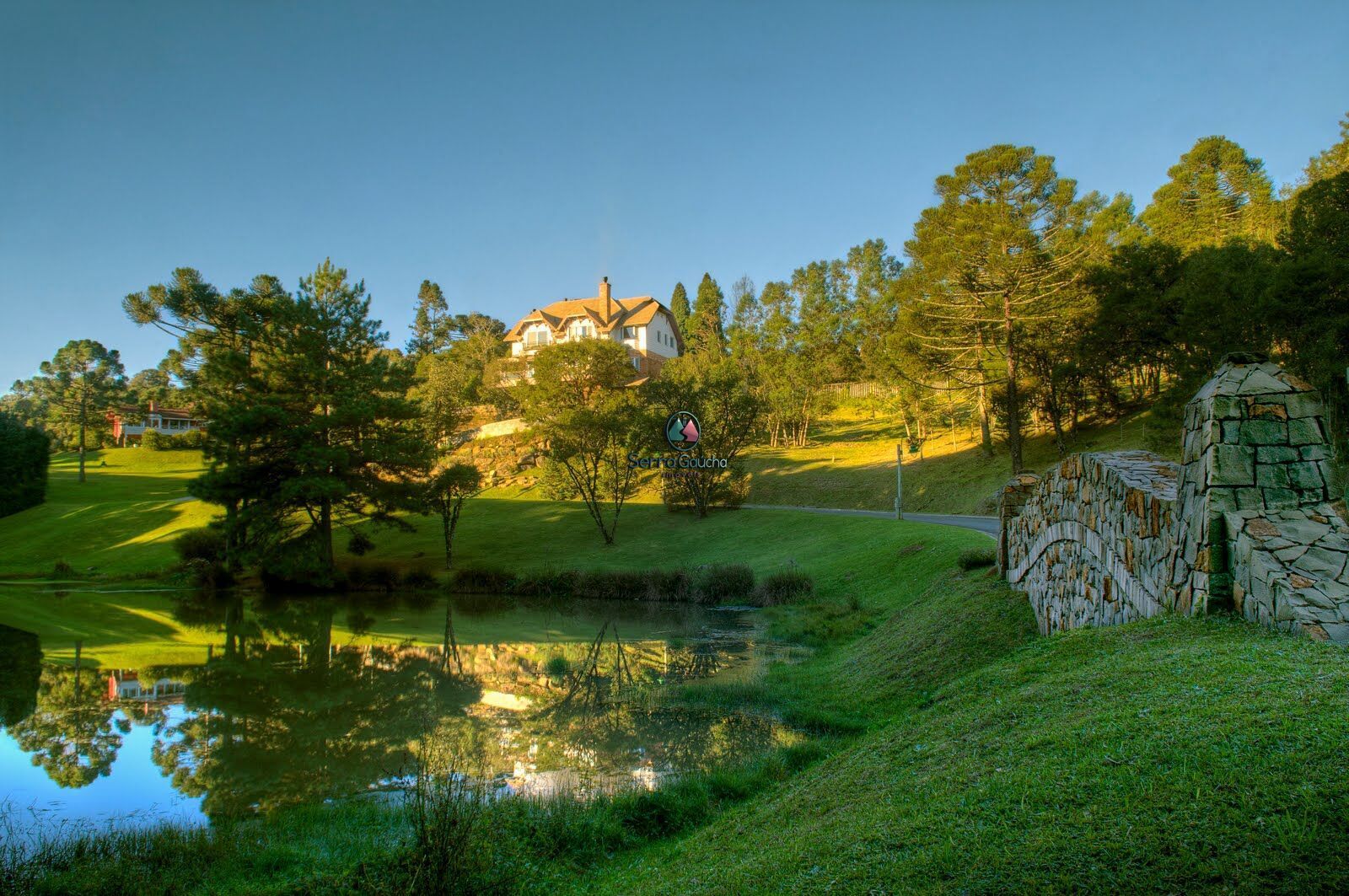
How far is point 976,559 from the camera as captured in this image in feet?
52.5

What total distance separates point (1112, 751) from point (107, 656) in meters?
24.1

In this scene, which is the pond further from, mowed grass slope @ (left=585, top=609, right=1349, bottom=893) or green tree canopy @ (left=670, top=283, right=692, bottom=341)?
green tree canopy @ (left=670, top=283, right=692, bottom=341)

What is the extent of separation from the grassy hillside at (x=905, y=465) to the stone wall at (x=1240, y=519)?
2507 centimetres

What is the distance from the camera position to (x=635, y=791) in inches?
330

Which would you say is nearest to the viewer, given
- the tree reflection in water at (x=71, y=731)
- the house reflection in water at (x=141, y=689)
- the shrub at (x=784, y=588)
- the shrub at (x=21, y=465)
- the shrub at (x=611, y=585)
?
the tree reflection in water at (x=71, y=731)

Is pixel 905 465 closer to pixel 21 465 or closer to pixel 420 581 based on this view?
pixel 420 581

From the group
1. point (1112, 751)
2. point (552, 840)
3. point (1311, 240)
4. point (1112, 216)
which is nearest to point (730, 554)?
point (1311, 240)

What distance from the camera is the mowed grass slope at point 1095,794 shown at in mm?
3132

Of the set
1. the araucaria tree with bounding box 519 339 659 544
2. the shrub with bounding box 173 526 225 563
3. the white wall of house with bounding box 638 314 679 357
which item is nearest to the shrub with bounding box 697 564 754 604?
the araucaria tree with bounding box 519 339 659 544

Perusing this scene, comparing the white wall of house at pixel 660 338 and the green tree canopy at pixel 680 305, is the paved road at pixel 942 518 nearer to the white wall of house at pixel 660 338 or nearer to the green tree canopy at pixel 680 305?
the white wall of house at pixel 660 338

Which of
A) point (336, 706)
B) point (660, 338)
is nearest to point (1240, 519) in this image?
point (336, 706)

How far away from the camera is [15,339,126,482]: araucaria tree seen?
64375 millimetres

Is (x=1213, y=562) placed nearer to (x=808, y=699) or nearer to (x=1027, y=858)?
(x=1027, y=858)

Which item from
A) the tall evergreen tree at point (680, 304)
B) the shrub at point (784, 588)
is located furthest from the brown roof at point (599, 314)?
the shrub at point (784, 588)
